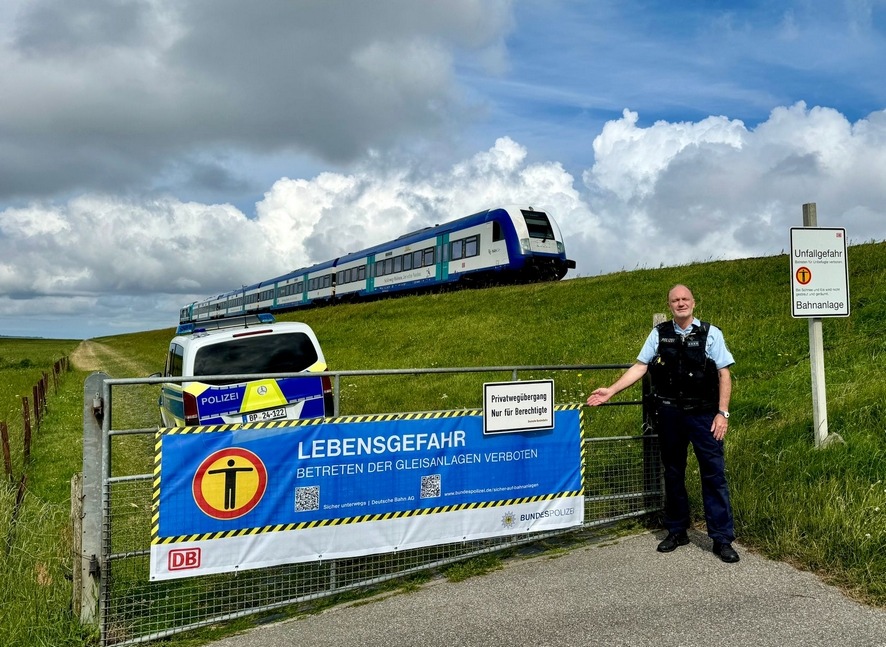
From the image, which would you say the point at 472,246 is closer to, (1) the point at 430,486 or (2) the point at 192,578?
(1) the point at 430,486

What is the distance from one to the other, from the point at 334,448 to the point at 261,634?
1216mm

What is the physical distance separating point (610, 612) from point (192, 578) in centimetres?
295

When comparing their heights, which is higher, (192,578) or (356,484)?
(356,484)

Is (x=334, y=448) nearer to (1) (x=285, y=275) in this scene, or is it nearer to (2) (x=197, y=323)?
(2) (x=197, y=323)

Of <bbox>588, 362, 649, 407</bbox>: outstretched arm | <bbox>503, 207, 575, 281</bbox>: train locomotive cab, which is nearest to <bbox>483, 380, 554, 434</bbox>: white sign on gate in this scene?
<bbox>588, 362, 649, 407</bbox>: outstretched arm

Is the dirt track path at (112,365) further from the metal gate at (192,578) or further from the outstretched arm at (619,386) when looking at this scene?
the outstretched arm at (619,386)

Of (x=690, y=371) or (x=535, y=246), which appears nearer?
(x=690, y=371)

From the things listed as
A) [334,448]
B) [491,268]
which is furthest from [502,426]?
[491,268]

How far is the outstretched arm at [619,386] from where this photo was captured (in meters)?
5.05

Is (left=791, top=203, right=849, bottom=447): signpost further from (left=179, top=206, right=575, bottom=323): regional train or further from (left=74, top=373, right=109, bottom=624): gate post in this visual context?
(left=179, top=206, right=575, bottom=323): regional train

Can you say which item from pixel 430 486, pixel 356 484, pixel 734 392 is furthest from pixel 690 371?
pixel 734 392

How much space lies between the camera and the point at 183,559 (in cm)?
428

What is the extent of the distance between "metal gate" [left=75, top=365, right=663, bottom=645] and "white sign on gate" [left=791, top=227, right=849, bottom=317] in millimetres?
1999

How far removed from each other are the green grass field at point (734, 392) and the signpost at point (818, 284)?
47 cm
